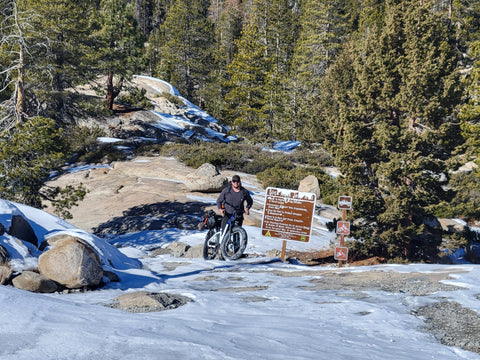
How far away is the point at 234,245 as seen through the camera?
10.1 metres

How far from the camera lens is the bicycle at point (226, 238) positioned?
9.84 meters

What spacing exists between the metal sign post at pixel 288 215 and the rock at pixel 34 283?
6736mm

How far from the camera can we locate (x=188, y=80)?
5944cm

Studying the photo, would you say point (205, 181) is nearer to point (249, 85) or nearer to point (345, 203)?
point (345, 203)

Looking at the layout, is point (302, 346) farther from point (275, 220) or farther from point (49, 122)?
point (49, 122)

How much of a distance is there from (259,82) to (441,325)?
36552mm

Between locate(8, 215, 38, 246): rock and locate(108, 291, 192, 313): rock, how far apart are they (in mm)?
3100

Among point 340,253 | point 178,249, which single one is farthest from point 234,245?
point 340,253

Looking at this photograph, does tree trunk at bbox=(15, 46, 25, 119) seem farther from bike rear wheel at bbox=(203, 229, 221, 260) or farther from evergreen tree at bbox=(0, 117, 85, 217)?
bike rear wheel at bbox=(203, 229, 221, 260)

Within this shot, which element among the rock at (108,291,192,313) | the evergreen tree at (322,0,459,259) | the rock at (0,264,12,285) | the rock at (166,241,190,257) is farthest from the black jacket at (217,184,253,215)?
the evergreen tree at (322,0,459,259)

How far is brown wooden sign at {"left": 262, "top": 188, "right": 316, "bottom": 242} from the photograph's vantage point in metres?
11.7

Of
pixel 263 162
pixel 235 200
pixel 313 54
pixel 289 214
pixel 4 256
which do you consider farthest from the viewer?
pixel 313 54

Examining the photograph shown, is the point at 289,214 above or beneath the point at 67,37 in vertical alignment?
beneath

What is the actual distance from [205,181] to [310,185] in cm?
583
